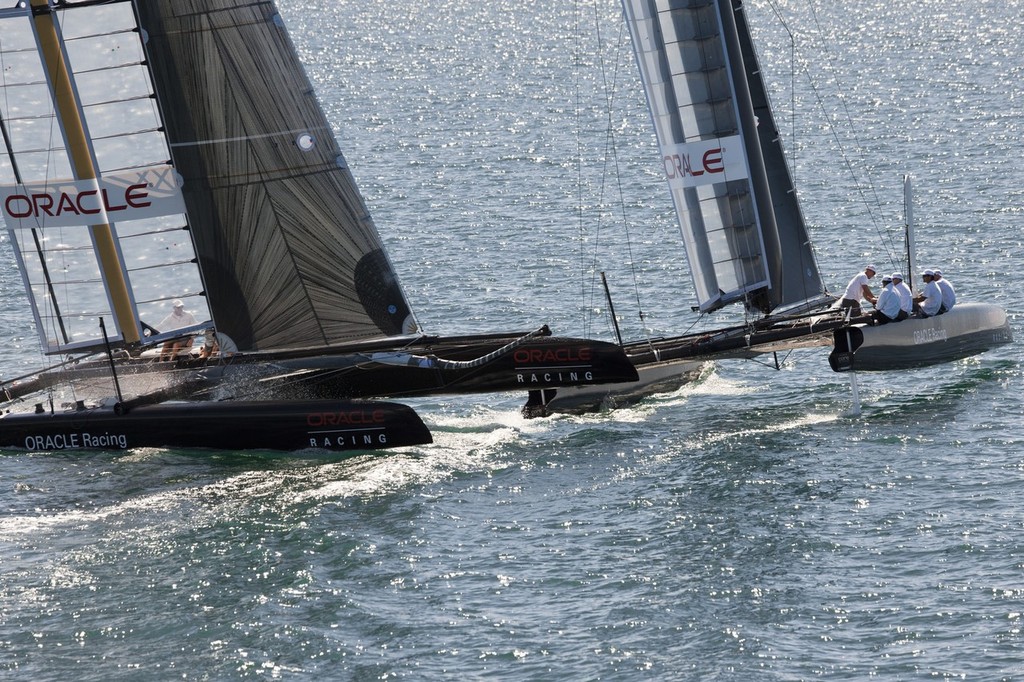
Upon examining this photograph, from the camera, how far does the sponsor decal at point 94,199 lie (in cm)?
2436

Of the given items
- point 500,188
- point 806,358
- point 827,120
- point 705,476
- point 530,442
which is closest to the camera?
point 705,476

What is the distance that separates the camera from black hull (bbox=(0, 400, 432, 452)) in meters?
23.1

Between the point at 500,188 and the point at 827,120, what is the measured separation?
14728 mm

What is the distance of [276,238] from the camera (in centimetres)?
2461

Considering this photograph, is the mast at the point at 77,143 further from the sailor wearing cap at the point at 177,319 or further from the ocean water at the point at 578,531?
the ocean water at the point at 578,531

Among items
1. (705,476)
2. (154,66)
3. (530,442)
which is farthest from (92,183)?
(705,476)

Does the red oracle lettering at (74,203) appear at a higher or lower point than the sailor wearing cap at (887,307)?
higher

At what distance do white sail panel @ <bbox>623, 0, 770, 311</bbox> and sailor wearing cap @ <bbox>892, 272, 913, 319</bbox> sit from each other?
2.21 m

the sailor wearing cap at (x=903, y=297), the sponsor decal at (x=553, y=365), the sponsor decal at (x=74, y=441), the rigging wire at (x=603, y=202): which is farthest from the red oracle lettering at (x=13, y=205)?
the sailor wearing cap at (x=903, y=297)

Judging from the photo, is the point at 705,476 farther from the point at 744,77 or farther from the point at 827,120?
the point at 827,120

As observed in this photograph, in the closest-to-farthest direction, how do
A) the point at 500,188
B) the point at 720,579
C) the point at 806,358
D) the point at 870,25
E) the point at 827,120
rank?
1. the point at 720,579
2. the point at 806,358
3. the point at 500,188
4. the point at 827,120
5. the point at 870,25

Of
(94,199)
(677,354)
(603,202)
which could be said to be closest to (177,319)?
(94,199)

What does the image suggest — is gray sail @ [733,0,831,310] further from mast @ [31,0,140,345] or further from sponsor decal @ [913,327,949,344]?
mast @ [31,0,140,345]

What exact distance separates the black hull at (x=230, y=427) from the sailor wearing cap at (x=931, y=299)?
27.5ft
